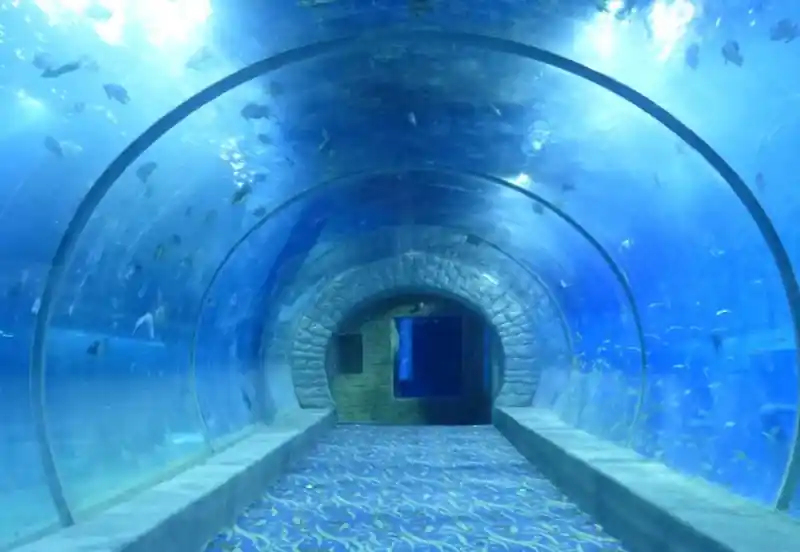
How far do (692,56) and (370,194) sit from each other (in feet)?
21.7

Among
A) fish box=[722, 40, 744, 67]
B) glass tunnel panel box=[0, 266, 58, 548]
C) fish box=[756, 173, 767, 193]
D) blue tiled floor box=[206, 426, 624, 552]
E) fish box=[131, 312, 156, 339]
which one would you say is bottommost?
blue tiled floor box=[206, 426, 624, 552]

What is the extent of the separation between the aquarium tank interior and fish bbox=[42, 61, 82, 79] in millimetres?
15

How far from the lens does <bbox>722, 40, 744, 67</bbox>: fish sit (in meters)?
4.95

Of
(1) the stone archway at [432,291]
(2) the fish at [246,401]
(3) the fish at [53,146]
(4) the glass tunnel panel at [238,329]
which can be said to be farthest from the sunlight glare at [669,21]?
(1) the stone archway at [432,291]

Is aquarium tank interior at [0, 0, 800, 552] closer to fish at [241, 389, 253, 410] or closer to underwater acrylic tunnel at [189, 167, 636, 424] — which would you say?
underwater acrylic tunnel at [189, 167, 636, 424]

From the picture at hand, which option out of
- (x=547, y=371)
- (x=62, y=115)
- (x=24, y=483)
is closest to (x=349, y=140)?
(x=62, y=115)

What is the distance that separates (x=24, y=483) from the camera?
5.03m

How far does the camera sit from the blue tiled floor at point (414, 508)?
269 inches

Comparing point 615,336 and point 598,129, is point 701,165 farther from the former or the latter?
point 615,336

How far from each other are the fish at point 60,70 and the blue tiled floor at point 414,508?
3459 mm

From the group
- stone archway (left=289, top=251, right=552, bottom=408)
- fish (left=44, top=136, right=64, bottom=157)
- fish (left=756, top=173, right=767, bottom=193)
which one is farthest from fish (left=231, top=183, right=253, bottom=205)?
stone archway (left=289, top=251, right=552, bottom=408)

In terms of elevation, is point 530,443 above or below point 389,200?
below

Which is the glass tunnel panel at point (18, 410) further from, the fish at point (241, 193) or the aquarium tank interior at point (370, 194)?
the fish at point (241, 193)

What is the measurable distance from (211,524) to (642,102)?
14.1 ft
